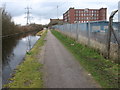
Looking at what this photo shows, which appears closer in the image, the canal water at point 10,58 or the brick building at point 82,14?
the canal water at point 10,58

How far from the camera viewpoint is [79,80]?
6320 mm

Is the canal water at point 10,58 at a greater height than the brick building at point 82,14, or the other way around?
the brick building at point 82,14

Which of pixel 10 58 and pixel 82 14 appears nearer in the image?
pixel 10 58

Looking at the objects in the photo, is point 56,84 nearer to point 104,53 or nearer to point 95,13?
point 104,53

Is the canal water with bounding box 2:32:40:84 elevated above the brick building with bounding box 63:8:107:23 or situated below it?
below

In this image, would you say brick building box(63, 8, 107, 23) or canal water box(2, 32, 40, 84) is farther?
brick building box(63, 8, 107, 23)

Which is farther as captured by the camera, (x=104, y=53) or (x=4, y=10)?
(x=4, y=10)

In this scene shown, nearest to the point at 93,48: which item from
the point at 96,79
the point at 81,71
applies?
the point at 81,71

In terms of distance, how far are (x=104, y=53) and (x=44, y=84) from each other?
216 inches

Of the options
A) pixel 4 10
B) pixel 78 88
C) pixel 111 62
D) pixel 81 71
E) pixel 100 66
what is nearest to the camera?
pixel 78 88

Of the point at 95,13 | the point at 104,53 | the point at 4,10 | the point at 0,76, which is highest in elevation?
the point at 95,13

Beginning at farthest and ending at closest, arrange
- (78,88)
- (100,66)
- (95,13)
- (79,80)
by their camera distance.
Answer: (95,13)
(100,66)
(79,80)
(78,88)

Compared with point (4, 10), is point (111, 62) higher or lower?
lower

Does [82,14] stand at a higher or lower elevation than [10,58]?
higher
